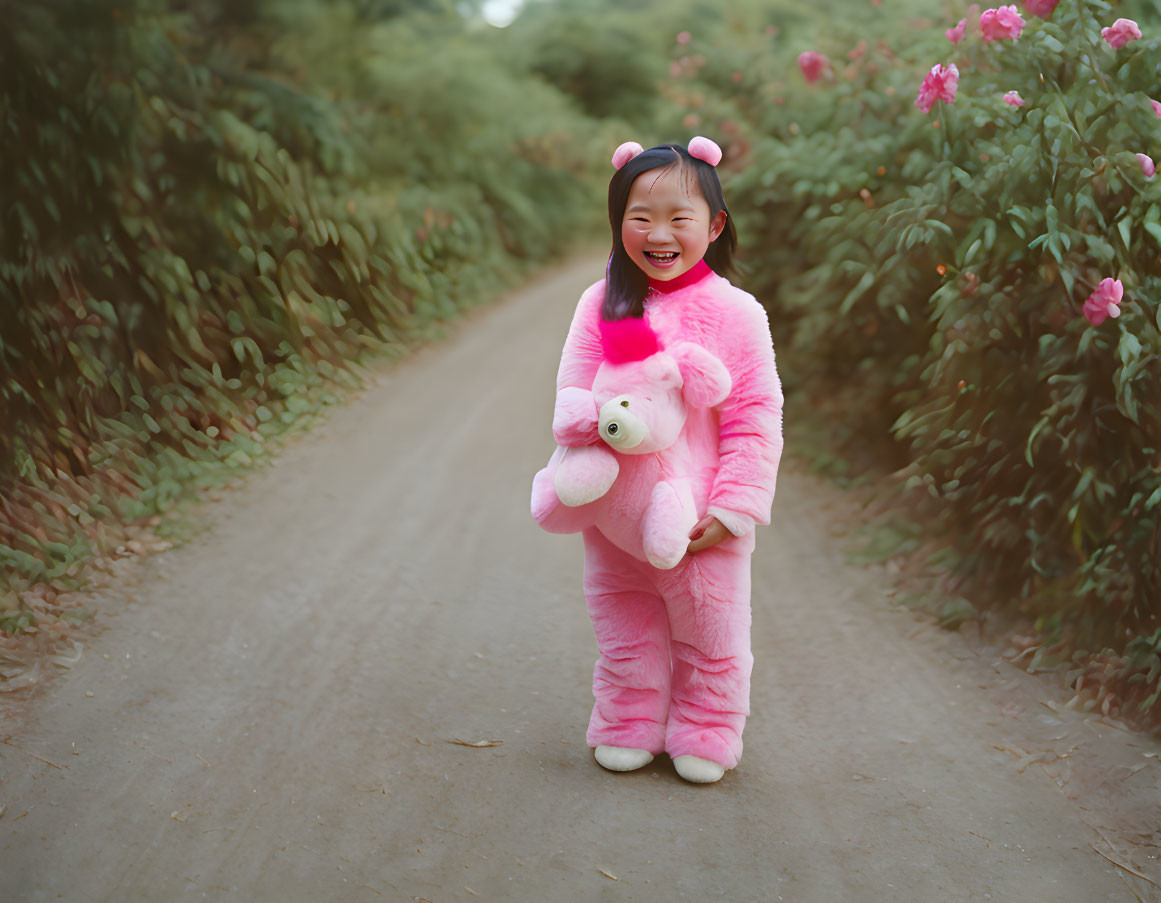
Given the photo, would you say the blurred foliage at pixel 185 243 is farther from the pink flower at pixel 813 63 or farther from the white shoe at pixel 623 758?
the pink flower at pixel 813 63

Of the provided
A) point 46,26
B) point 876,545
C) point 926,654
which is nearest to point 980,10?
point 876,545

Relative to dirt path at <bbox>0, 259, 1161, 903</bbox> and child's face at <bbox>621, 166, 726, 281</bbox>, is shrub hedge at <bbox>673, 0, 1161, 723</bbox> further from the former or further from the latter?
child's face at <bbox>621, 166, 726, 281</bbox>

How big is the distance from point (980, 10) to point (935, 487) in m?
1.96

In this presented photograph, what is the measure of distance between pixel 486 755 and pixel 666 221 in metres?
1.65

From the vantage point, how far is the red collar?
8.87ft

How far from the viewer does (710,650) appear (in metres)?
2.74

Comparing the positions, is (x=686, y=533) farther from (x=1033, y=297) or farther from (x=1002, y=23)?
(x=1002, y=23)

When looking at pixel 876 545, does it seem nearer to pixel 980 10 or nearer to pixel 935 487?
pixel 935 487

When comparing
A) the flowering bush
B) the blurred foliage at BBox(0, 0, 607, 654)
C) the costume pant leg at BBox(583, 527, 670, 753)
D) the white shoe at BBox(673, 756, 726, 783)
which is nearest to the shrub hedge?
the flowering bush

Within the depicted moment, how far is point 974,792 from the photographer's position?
2.96 meters

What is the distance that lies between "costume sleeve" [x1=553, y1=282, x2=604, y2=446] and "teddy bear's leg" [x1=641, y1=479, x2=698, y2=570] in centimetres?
22

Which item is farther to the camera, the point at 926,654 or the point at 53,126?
the point at 53,126

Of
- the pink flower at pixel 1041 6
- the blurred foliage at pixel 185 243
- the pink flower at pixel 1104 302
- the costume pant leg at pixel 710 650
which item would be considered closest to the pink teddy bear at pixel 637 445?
the costume pant leg at pixel 710 650

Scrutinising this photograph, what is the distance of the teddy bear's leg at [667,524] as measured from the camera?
2.49 metres
